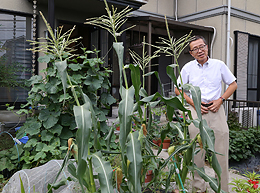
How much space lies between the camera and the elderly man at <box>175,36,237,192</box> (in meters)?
2.28

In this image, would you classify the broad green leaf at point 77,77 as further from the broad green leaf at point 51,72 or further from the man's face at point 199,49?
the man's face at point 199,49

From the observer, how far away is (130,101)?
117 cm

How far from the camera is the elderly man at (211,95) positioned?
89.6 inches

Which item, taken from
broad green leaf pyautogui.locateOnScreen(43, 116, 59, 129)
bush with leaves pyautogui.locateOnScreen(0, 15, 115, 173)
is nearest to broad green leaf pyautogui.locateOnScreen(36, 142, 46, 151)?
bush with leaves pyautogui.locateOnScreen(0, 15, 115, 173)

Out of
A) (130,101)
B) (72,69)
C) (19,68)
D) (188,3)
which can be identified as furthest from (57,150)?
(188,3)

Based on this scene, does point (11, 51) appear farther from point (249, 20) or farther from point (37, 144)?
point (249, 20)

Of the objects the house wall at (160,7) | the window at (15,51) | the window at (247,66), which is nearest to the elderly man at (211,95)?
the window at (15,51)

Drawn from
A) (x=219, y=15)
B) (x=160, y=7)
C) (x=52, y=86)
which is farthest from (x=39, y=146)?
(x=219, y=15)

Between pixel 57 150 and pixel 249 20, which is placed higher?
pixel 249 20

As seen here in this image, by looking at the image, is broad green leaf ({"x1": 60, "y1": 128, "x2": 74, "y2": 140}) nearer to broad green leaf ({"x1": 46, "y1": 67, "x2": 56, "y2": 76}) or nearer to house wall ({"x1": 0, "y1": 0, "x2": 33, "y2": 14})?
broad green leaf ({"x1": 46, "y1": 67, "x2": 56, "y2": 76})

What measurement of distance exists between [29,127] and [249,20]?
682cm

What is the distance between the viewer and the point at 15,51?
4414mm

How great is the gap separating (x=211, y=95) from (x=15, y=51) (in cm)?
378

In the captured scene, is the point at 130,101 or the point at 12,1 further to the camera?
the point at 12,1
